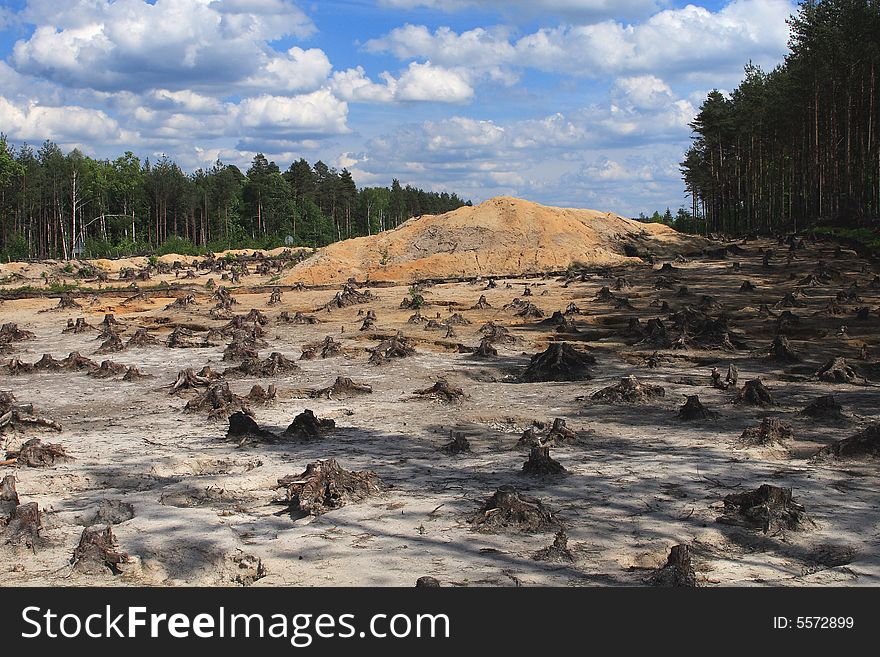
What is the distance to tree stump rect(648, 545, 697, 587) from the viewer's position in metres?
4.52

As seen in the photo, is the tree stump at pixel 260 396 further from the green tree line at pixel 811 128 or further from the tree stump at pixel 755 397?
the green tree line at pixel 811 128

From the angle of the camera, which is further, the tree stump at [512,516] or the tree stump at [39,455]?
the tree stump at [39,455]

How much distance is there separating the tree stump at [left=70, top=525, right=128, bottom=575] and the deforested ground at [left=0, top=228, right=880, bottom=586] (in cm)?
1

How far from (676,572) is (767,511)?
3.98 feet

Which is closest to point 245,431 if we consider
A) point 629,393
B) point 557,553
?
point 629,393

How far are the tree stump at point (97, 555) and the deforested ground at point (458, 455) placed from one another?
1cm

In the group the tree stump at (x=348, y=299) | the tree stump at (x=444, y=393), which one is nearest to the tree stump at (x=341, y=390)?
the tree stump at (x=444, y=393)

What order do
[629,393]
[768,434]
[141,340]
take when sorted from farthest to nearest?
1. [141,340]
2. [629,393]
3. [768,434]

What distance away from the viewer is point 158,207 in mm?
80438

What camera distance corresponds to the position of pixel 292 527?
19.4 ft

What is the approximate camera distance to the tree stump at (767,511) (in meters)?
5.39

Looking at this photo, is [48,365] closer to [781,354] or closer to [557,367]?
[557,367]

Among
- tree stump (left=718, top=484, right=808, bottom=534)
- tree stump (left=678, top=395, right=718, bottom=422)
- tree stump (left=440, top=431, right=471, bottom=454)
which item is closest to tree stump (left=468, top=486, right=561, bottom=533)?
tree stump (left=718, top=484, right=808, bottom=534)

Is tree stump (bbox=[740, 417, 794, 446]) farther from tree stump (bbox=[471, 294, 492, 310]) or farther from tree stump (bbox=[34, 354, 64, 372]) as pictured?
tree stump (bbox=[471, 294, 492, 310])
